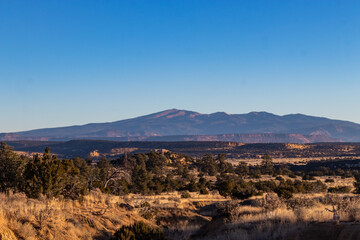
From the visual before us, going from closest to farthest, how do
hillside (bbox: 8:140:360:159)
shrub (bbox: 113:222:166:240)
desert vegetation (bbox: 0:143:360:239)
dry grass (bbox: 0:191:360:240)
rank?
shrub (bbox: 113:222:166:240), dry grass (bbox: 0:191:360:240), desert vegetation (bbox: 0:143:360:239), hillside (bbox: 8:140:360:159)

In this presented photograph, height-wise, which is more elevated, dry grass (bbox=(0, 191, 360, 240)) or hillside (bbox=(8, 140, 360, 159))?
dry grass (bbox=(0, 191, 360, 240))

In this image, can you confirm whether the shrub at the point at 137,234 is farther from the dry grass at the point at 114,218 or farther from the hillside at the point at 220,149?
the hillside at the point at 220,149

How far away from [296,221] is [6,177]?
16.6 meters

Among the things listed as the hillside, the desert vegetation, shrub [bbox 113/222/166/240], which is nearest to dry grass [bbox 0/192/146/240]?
the desert vegetation

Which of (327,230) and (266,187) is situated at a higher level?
(327,230)

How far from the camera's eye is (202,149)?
16225 centimetres

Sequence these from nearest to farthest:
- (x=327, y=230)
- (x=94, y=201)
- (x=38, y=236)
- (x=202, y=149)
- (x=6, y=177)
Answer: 1. (x=327, y=230)
2. (x=38, y=236)
3. (x=94, y=201)
4. (x=6, y=177)
5. (x=202, y=149)

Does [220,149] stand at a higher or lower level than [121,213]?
Answer: lower

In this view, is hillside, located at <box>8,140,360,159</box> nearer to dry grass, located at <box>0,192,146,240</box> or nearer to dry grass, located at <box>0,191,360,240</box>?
dry grass, located at <box>0,191,360,240</box>

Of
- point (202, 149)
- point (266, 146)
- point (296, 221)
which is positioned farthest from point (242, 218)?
point (266, 146)

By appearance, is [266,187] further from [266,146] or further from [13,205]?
[266,146]

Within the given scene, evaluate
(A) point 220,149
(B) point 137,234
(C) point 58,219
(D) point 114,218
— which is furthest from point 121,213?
(A) point 220,149

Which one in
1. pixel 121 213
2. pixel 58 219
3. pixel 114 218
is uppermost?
pixel 58 219

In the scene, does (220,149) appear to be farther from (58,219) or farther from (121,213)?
(58,219)
